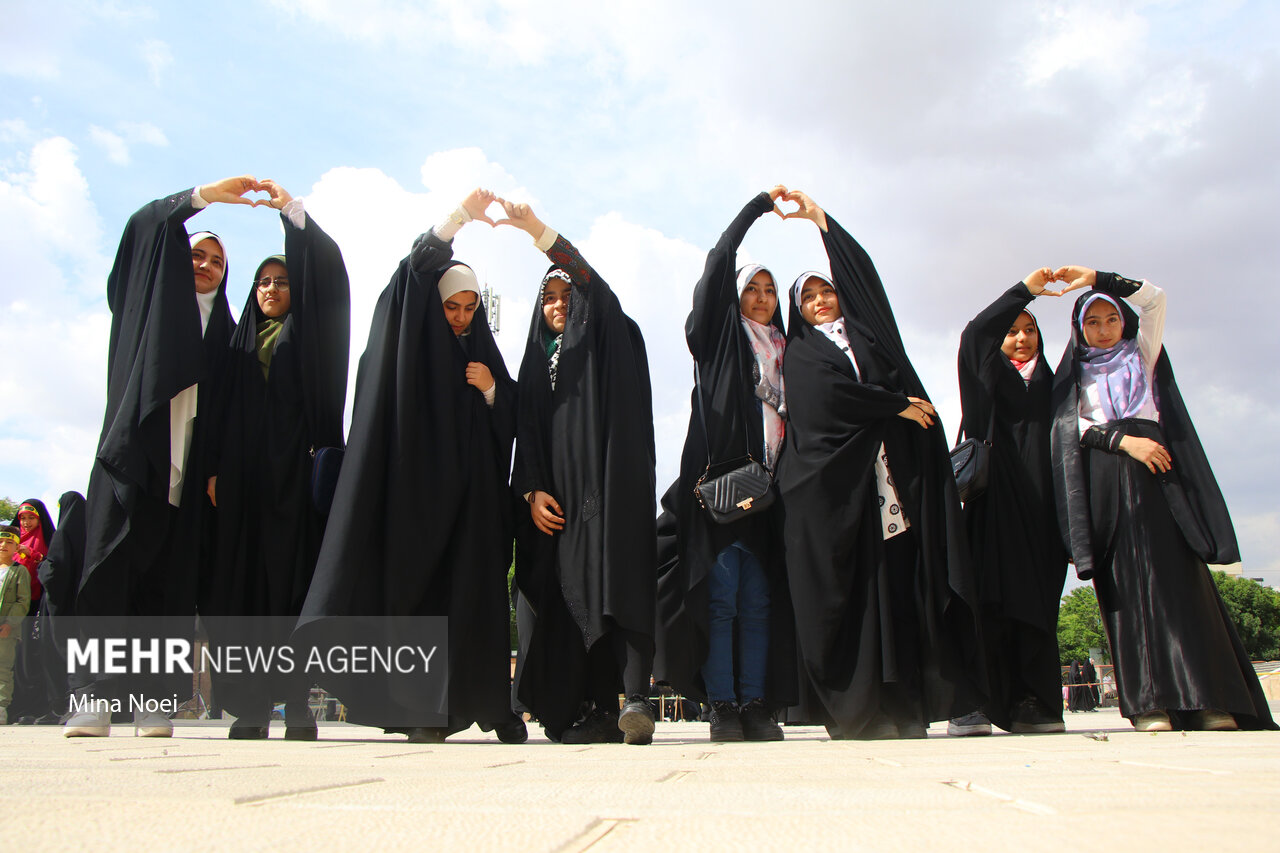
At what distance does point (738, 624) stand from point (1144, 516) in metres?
1.99

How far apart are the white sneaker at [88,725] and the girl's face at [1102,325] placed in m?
→ 4.96

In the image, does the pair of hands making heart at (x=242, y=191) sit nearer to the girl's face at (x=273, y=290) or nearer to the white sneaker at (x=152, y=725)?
the girl's face at (x=273, y=290)

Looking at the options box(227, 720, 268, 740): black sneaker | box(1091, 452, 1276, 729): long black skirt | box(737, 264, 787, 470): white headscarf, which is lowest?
box(227, 720, 268, 740): black sneaker

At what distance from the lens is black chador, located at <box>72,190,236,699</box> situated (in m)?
3.98

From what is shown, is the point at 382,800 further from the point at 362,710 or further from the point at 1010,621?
the point at 1010,621

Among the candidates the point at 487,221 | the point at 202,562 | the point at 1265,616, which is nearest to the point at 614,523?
the point at 487,221

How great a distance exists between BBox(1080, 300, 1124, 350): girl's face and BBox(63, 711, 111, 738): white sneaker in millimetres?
4963

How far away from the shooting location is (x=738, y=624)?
167 inches

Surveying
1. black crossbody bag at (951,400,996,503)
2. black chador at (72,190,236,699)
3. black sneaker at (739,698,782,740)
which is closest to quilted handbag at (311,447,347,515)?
black chador at (72,190,236,699)

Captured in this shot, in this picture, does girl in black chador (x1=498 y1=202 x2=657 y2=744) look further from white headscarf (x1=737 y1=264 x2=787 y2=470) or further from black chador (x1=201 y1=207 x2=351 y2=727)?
black chador (x1=201 y1=207 x2=351 y2=727)

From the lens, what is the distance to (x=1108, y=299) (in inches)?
194

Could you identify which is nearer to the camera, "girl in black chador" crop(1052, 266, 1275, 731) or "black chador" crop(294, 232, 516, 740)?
"black chador" crop(294, 232, 516, 740)

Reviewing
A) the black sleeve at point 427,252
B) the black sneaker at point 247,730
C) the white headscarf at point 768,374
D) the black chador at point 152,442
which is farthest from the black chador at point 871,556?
the black chador at point 152,442

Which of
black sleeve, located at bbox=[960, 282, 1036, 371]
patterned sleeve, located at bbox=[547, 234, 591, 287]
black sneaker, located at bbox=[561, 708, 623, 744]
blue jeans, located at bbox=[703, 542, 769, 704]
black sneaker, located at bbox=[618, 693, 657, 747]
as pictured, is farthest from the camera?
black sleeve, located at bbox=[960, 282, 1036, 371]
